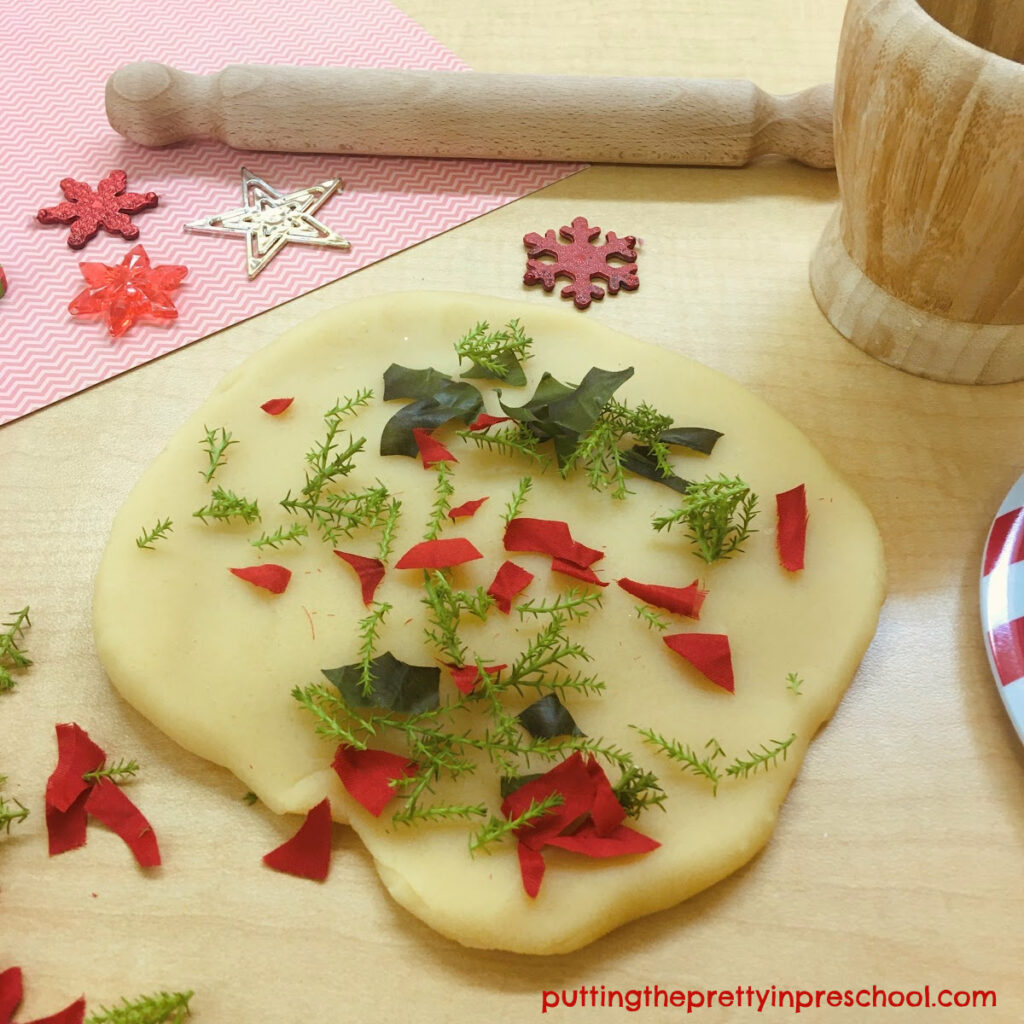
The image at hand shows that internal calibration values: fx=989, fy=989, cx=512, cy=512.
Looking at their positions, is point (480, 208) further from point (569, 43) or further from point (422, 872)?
point (422, 872)

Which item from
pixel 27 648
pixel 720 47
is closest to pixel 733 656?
pixel 27 648

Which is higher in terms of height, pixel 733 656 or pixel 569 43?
pixel 569 43

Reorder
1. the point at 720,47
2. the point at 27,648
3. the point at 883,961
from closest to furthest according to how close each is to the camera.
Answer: the point at 883,961 → the point at 27,648 → the point at 720,47

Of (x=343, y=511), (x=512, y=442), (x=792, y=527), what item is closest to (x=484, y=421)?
(x=512, y=442)

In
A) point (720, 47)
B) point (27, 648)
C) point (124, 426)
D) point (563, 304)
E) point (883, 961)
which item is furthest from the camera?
point (720, 47)

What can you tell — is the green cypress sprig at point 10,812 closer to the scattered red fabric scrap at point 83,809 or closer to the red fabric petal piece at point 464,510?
the scattered red fabric scrap at point 83,809

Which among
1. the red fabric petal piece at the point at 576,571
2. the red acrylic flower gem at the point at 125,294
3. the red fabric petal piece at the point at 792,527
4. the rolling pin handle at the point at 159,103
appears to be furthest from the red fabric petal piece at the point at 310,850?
the rolling pin handle at the point at 159,103
